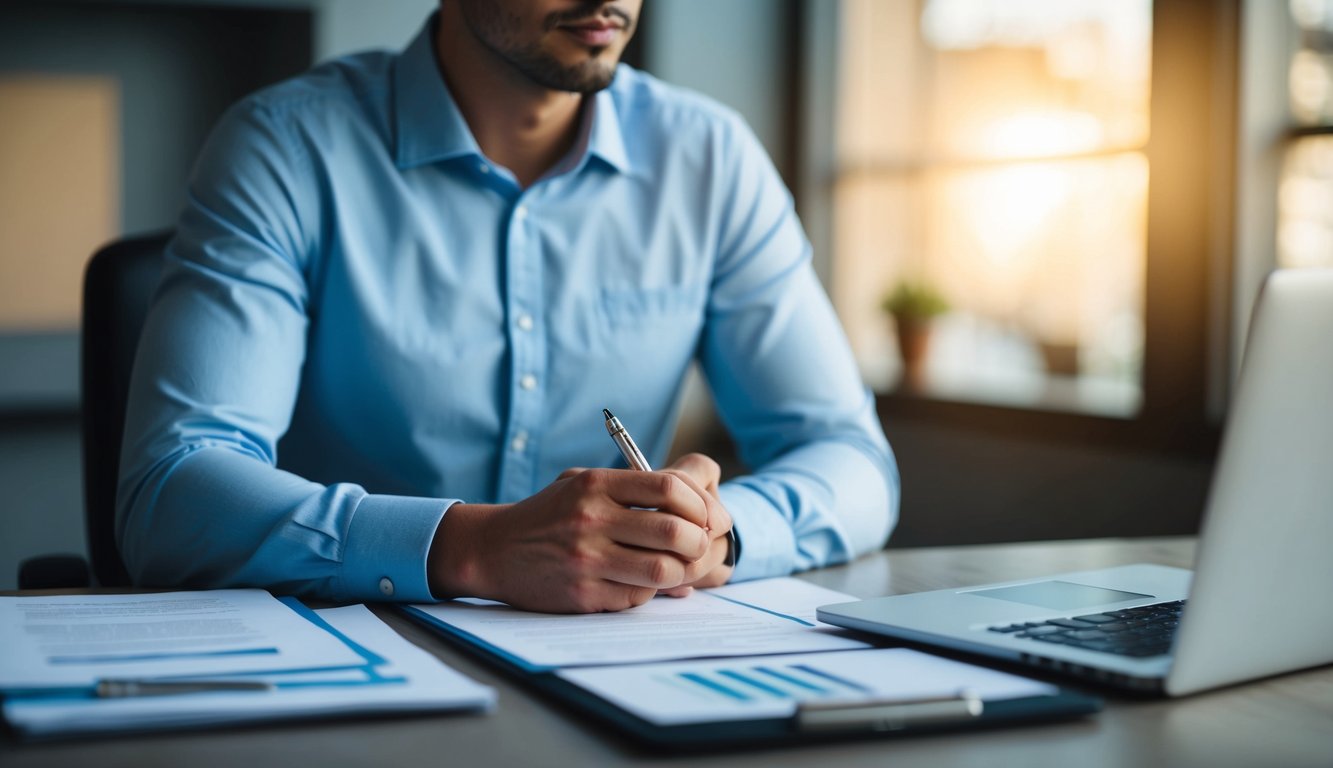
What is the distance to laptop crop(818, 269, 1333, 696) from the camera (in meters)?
0.70

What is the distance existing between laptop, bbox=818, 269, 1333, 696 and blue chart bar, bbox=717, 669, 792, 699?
0.15 meters

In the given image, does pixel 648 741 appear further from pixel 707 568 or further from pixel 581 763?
pixel 707 568

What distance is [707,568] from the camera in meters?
1.04

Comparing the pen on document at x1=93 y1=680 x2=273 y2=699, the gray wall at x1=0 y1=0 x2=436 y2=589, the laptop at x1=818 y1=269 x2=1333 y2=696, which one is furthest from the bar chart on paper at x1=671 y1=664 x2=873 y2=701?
the gray wall at x1=0 y1=0 x2=436 y2=589

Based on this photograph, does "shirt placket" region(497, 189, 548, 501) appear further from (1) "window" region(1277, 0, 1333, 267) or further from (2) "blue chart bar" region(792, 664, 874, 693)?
(1) "window" region(1277, 0, 1333, 267)

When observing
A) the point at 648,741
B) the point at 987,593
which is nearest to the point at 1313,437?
the point at 987,593

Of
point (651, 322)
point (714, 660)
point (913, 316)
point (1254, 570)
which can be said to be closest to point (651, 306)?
point (651, 322)

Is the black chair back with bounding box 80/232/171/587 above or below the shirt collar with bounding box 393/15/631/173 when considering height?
below

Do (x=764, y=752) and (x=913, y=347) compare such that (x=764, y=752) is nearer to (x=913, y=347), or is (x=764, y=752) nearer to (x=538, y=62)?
(x=538, y=62)

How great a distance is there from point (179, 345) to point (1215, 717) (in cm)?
93

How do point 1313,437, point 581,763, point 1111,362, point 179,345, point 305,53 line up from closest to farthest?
point 581,763, point 1313,437, point 179,345, point 1111,362, point 305,53

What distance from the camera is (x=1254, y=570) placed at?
0.73 metres

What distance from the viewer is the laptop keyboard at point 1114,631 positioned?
79cm

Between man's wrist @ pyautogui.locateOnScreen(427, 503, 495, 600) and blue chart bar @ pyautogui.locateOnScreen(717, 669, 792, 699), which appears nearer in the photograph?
blue chart bar @ pyautogui.locateOnScreen(717, 669, 792, 699)
